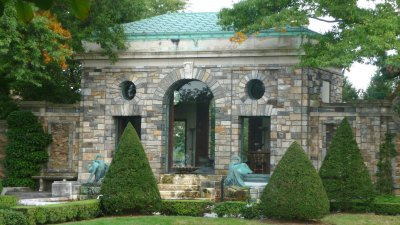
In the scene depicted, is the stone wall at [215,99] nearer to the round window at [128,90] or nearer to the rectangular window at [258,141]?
the round window at [128,90]

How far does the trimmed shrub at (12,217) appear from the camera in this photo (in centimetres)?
1522

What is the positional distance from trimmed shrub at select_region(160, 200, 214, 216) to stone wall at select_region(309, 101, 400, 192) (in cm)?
589

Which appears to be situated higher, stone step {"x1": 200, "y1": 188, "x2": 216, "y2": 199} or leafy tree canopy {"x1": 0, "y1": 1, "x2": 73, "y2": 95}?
leafy tree canopy {"x1": 0, "y1": 1, "x2": 73, "y2": 95}

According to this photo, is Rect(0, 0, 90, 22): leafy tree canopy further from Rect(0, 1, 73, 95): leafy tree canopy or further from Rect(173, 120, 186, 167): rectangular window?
Rect(173, 120, 186, 167): rectangular window

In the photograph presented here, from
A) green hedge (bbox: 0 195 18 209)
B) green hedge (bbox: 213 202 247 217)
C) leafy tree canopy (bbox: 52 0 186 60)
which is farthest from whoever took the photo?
leafy tree canopy (bbox: 52 0 186 60)

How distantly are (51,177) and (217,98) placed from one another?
21.1 ft

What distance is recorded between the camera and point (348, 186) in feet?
63.4

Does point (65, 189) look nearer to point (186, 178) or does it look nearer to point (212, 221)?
point (186, 178)

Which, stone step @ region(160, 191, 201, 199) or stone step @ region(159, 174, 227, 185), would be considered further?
stone step @ region(159, 174, 227, 185)

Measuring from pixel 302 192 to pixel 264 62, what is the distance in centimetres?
733

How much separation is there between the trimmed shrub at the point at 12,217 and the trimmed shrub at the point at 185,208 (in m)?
4.46

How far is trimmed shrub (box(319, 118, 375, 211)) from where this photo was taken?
760 inches

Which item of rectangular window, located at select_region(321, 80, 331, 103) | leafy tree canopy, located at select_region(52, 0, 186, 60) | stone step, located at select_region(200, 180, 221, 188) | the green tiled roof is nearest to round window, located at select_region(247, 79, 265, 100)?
the green tiled roof

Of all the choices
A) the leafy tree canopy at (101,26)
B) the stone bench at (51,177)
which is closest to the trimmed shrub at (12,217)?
the leafy tree canopy at (101,26)
